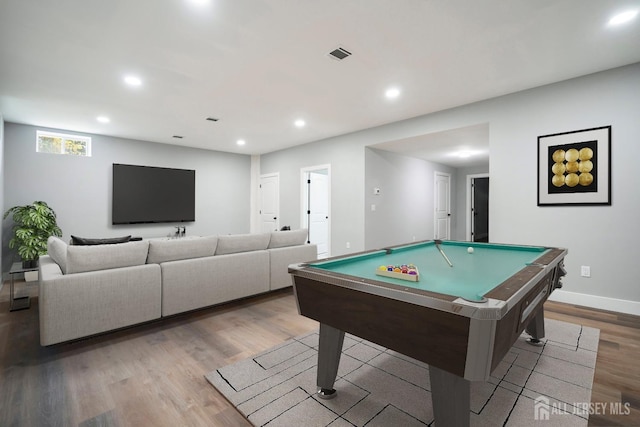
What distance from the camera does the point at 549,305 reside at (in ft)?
11.3

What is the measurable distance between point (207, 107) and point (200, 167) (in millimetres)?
3239

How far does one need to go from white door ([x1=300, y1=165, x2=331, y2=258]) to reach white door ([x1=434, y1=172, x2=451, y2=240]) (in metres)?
2.97

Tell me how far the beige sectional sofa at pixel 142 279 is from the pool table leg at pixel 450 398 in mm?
2568

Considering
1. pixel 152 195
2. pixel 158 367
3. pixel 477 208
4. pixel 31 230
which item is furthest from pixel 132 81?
pixel 477 208

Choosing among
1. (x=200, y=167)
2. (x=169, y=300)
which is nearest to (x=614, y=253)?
(x=169, y=300)

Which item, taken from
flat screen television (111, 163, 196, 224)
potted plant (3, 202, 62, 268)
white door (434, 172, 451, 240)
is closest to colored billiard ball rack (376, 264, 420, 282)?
potted plant (3, 202, 62, 268)

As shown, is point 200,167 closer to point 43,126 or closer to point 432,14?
point 43,126

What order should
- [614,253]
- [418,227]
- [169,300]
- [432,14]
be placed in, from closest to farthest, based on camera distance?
1. [432,14]
2. [169,300]
3. [614,253]
4. [418,227]

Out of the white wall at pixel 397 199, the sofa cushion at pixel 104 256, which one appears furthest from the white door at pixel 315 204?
the sofa cushion at pixel 104 256

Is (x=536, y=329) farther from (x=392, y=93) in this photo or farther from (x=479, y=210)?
(x=479, y=210)

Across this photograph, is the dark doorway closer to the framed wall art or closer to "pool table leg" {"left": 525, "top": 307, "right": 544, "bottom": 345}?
the framed wall art

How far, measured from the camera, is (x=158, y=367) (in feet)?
6.95

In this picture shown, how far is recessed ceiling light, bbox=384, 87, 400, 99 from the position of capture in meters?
3.68

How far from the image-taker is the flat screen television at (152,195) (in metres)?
6.02
